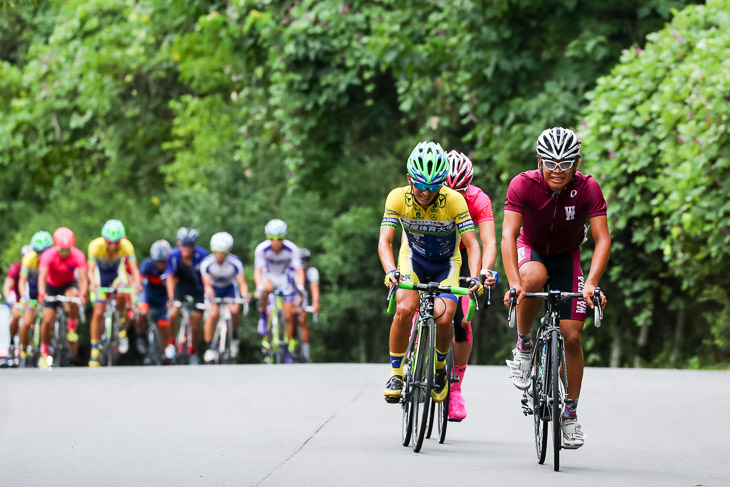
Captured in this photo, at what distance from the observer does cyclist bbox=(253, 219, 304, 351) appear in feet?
72.4

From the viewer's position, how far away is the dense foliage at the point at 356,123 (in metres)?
20.4

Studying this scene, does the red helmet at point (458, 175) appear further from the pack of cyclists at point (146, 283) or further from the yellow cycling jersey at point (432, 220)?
Result: the pack of cyclists at point (146, 283)

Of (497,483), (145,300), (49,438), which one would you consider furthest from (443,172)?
(145,300)

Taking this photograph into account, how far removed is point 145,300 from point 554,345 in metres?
14.6

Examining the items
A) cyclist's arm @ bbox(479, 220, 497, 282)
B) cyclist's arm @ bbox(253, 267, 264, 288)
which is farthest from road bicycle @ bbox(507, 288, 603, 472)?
cyclist's arm @ bbox(253, 267, 264, 288)

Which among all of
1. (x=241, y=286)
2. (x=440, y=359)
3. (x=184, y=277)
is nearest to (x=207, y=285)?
(x=241, y=286)

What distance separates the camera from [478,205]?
1134 centimetres

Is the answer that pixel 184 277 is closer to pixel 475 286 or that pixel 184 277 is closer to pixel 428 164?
pixel 428 164

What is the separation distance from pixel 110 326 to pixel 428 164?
1332 cm

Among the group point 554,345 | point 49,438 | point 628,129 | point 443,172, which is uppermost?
point 628,129

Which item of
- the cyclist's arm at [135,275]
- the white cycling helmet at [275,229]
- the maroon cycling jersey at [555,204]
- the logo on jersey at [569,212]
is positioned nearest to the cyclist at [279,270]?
the white cycling helmet at [275,229]

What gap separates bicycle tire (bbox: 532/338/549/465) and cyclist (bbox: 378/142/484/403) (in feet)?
2.09

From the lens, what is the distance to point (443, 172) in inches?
398

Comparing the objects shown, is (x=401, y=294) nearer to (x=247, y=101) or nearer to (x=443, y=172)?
(x=443, y=172)
